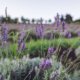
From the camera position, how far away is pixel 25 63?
3.97 m

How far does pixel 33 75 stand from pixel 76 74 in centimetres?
136

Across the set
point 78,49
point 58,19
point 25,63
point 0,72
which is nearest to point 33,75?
point 25,63

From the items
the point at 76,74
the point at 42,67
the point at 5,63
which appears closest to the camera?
the point at 42,67

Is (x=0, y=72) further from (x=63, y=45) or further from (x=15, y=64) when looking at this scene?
(x=63, y=45)

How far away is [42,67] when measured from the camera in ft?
10.0

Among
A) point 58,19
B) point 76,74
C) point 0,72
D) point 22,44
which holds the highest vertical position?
point 58,19

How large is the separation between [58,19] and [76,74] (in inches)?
46.3

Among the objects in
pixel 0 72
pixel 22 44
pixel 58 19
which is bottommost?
pixel 0 72

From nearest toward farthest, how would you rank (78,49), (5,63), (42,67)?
(42,67)
(5,63)
(78,49)

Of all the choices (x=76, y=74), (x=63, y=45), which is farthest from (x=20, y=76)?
(x=63, y=45)

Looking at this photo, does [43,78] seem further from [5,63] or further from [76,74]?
[76,74]

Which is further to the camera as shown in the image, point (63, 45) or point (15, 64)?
point (63, 45)

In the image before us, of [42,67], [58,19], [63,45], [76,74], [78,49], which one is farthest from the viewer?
[63,45]

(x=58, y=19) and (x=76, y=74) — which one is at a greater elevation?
(x=58, y=19)
